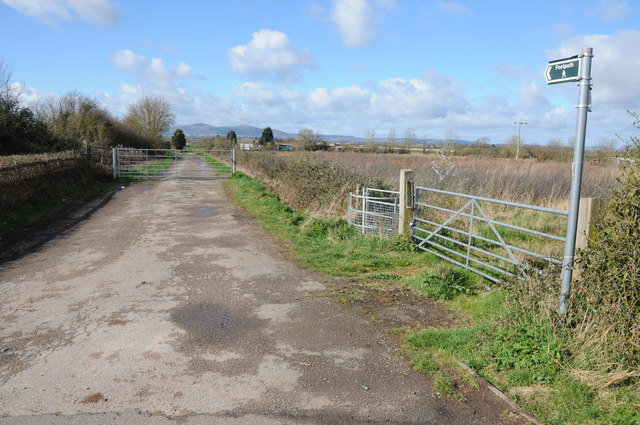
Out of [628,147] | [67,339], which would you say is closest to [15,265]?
[67,339]

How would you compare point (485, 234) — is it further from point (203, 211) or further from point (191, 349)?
point (203, 211)

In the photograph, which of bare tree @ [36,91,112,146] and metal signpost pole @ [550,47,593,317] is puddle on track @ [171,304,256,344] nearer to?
metal signpost pole @ [550,47,593,317]

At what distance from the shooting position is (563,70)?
15.1 ft

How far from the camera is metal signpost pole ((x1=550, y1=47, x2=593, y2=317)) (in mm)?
4454

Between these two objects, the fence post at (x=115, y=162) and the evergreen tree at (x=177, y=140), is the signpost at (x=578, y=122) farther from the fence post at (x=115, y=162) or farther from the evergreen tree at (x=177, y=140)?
the evergreen tree at (x=177, y=140)

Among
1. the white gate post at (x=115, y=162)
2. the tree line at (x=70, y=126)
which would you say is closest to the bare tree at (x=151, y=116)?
the tree line at (x=70, y=126)

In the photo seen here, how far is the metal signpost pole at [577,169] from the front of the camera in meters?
4.45

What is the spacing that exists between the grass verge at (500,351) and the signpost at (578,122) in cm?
53

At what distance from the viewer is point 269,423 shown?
358 centimetres

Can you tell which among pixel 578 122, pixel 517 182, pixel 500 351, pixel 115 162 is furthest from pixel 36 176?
pixel 517 182

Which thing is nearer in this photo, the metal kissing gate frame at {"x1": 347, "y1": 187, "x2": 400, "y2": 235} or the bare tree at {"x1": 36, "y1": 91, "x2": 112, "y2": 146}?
the metal kissing gate frame at {"x1": 347, "y1": 187, "x2": 400, "y2": 235}

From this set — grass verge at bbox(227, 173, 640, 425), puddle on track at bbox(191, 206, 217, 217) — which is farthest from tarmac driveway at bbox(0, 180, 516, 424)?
puddle on track at bbox(191, 206, 217, 217)

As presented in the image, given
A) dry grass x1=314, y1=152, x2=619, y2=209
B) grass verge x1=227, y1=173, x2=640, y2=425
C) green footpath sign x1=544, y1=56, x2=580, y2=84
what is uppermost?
green footpath sign x1=544, y1=56, x2=580, y2=84

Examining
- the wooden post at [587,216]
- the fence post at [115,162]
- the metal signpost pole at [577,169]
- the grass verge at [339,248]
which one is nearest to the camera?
the metal signpost pole at [577,169]
